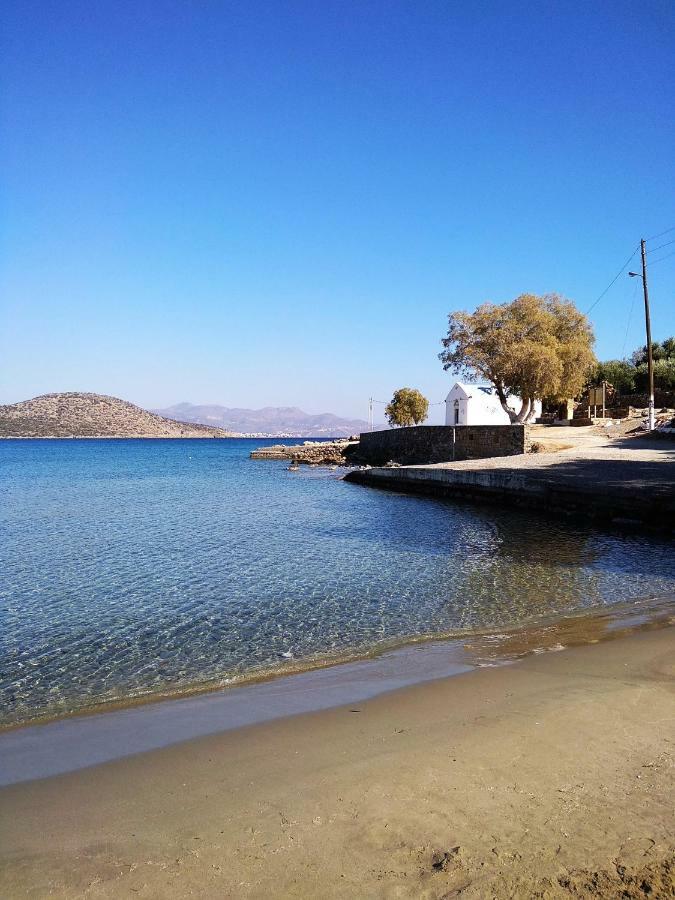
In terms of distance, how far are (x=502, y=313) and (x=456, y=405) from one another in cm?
1919

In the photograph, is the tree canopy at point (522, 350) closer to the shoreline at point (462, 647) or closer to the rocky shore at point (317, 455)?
the rocky shore at point (317, 455)

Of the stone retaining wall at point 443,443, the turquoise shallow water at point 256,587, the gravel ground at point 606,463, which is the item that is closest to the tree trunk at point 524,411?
the stone retaining wall at point 443,443

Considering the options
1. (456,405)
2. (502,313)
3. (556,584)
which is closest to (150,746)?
(556,584)

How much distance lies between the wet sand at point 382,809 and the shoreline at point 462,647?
116 cm

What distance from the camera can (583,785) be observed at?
3389 mm

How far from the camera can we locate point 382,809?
3.24 m

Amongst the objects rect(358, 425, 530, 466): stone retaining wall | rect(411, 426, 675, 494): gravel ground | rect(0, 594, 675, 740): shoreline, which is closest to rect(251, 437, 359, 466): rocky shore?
rect(358, 425, 530, 466): stone retaining wall

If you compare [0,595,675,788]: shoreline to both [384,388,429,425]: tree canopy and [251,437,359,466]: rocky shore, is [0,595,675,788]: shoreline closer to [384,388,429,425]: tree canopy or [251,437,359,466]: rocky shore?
[251,437,359,466]: rocky shore

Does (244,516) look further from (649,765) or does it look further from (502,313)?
(502,313)

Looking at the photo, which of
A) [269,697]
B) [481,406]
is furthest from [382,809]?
[481,406]

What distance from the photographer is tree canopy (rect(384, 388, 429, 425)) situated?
70625 millimetres

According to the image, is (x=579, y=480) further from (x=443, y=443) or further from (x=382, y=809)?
(x=443, y=443)

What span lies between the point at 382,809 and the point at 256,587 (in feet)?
21.8

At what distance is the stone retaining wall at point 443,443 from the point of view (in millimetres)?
31906
